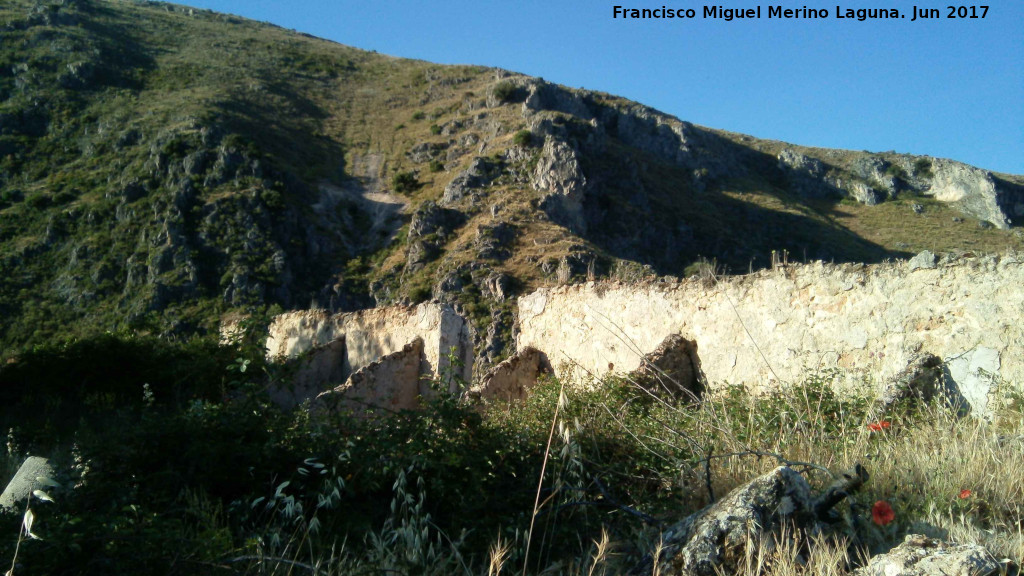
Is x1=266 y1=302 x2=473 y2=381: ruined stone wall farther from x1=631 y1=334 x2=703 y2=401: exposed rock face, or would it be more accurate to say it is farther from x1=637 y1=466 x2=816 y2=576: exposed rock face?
x1=637 y1=466 x2=816 y2=576: exposed rock face

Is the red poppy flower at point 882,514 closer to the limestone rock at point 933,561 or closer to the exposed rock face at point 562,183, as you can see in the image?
the limestone rock at point 933,561

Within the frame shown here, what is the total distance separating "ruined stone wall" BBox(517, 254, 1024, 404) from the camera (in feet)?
18.0

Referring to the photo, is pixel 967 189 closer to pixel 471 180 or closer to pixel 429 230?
pixel 471 180

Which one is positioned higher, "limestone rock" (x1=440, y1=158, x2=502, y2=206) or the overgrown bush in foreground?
"limestone rock" (x1=440, y1=158, x2=502, y2=206)

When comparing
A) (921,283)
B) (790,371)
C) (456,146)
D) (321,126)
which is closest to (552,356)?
(790,371)

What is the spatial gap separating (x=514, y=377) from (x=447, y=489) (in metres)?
5.31

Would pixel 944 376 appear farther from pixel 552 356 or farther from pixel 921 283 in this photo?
pixel 552 356

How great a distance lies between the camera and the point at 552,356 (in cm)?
935

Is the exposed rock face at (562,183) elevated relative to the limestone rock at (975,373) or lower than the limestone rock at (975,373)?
elevated

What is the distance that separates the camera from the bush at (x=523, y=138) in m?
44.7

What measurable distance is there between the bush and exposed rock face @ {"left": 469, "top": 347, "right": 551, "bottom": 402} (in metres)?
36.4

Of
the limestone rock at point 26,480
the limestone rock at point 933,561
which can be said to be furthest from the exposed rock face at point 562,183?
the limestone rock at point 933,561

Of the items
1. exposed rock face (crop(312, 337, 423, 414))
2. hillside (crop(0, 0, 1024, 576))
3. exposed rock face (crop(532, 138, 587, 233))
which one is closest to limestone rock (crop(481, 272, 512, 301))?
hillside (crop(0, 0, 1024, 576))

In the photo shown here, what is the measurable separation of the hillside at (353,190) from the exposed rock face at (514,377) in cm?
1655
